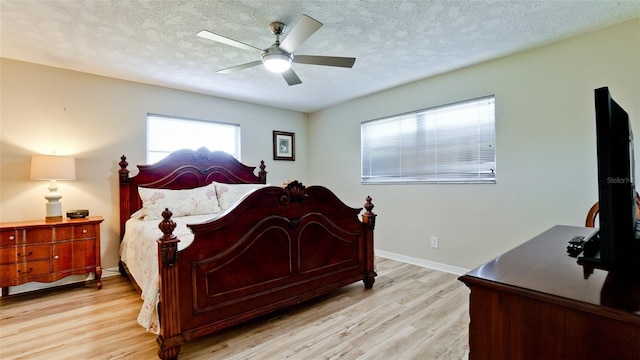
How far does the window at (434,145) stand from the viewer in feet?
10.3

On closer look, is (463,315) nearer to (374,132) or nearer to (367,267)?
(367,267)

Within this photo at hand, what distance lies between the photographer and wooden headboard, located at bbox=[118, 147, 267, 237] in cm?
346

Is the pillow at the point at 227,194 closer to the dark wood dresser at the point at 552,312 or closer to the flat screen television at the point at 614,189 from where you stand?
the dark wood dresser at the point at 552,312

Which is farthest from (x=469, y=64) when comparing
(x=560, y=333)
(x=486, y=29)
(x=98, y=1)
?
(x=98, y=1)

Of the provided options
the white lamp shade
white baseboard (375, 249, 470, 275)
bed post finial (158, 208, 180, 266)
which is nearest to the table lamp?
the white lamp shade

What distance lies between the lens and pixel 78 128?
3.28 metres

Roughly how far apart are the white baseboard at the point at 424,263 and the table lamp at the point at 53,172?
12.5 feet

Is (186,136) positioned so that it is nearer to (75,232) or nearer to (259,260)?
(75,232)

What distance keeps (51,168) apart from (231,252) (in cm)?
227

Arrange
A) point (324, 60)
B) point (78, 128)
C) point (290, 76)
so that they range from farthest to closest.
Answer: point (78, 128) → point (290, 76) → point (324, 60)

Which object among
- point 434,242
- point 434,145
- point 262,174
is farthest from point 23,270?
point 434,145

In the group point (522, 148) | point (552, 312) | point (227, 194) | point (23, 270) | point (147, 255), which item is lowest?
point (23, 270)

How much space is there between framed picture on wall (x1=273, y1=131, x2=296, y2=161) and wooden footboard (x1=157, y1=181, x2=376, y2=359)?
242cm

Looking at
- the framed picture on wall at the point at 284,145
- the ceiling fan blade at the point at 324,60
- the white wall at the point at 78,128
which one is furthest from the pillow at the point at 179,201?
the ceiling fan blade at the point at 324,60
